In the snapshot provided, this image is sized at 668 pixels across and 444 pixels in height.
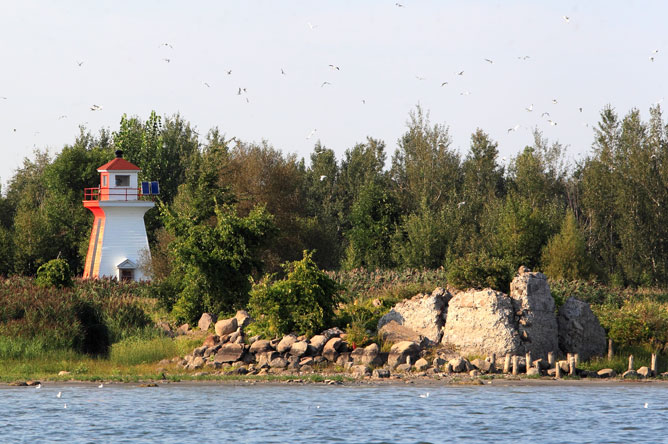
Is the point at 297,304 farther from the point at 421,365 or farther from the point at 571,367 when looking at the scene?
the point at 571,367

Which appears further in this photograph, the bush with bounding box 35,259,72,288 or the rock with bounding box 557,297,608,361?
the bush with bounding box 35,259,72,288

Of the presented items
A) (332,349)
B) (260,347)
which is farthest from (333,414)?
(260,347)

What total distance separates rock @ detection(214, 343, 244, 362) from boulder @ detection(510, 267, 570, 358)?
925cm

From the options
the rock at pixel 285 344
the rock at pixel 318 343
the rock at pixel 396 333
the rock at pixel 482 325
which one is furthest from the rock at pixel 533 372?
the rock at pixel 285 344

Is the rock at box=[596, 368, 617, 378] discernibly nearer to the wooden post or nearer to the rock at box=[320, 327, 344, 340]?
the wooden post

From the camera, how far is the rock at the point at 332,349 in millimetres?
31906

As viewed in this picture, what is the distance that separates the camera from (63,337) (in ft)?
113

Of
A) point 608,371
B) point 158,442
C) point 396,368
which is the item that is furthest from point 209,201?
point 158,442

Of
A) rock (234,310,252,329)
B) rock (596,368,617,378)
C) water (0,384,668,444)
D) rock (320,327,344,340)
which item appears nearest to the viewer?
water (0,384,668,444)

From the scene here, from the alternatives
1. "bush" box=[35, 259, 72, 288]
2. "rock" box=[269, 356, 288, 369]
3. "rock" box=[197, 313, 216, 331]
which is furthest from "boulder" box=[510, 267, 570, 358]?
"bush" box=[35, 259, 72, 288]

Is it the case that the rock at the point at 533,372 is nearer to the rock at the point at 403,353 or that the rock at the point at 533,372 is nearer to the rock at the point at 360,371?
the rock at the point at 403,353

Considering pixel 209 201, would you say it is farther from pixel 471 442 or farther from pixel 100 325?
pixel 471 442

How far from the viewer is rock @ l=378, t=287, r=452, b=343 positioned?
1284 inches

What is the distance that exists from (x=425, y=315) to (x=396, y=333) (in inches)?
46.8
